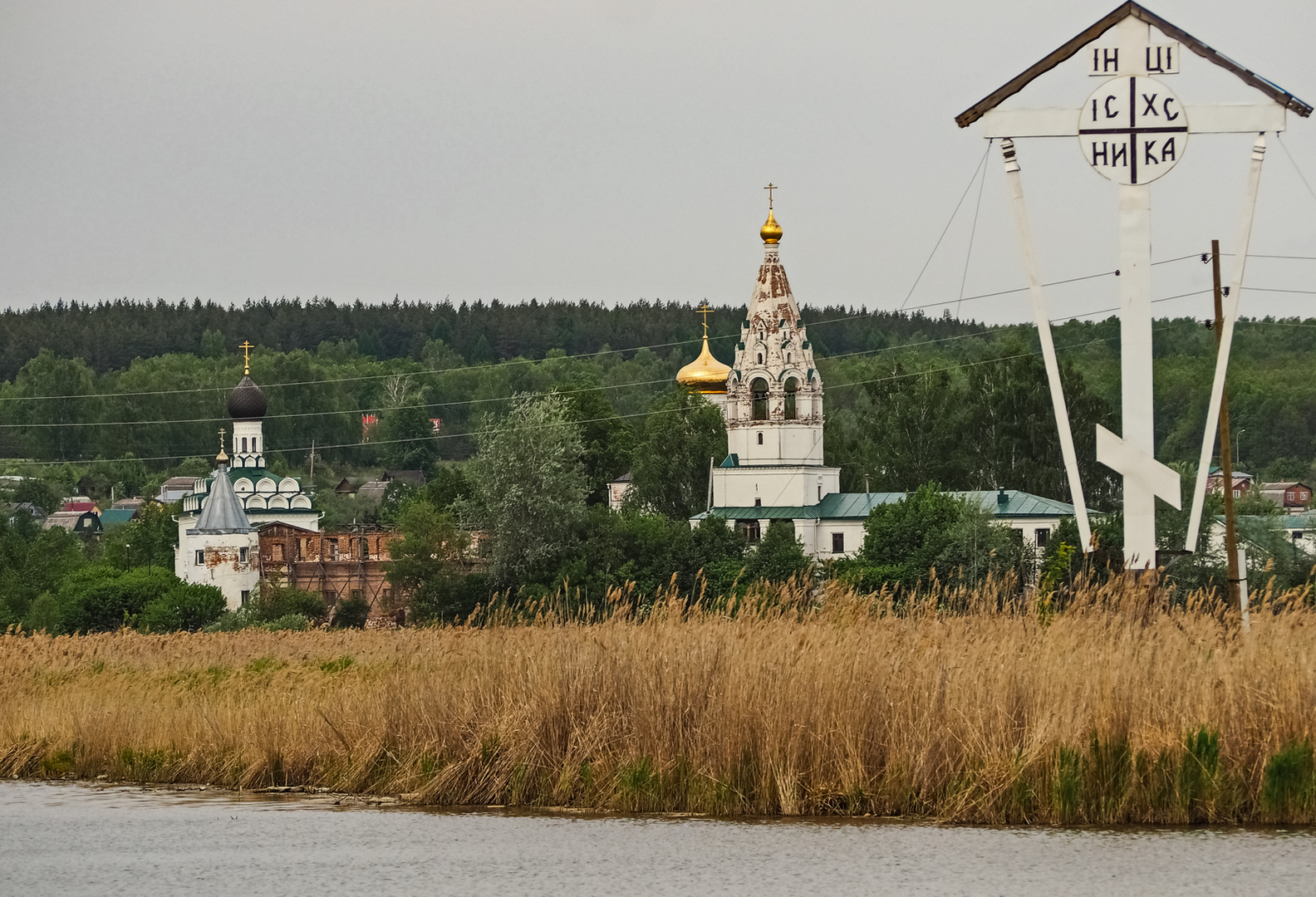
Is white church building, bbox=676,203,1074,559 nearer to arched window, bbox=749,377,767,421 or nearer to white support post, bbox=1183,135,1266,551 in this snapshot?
arched window, bbox=749,377,767,421

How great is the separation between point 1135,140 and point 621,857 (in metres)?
7.52

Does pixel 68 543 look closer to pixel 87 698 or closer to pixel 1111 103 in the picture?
pixel 87 698

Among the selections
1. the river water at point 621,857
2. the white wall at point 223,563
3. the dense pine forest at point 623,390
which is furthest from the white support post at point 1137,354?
the white wall at point 223,563

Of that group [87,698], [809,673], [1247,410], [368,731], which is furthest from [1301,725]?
[1247,410]

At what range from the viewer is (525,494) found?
6375cm

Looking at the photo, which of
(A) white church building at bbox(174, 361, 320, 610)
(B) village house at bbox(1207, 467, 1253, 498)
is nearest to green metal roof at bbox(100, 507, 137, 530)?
(A) white church building at bbox(174, 361, 320, 610)

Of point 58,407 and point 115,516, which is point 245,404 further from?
point 58,407

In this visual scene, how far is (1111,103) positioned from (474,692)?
23.5ft

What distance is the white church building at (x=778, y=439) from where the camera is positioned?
7419 centimetres

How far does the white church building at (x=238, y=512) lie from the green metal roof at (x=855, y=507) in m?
18.7

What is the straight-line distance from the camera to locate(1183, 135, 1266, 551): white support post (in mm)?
17672

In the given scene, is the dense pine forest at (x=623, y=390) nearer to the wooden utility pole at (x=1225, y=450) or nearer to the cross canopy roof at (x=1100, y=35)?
the wooden utility pole at (x=1225, y=450)

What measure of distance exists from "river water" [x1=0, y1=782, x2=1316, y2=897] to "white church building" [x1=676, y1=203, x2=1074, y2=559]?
192 feet

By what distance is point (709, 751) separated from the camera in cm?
1558
